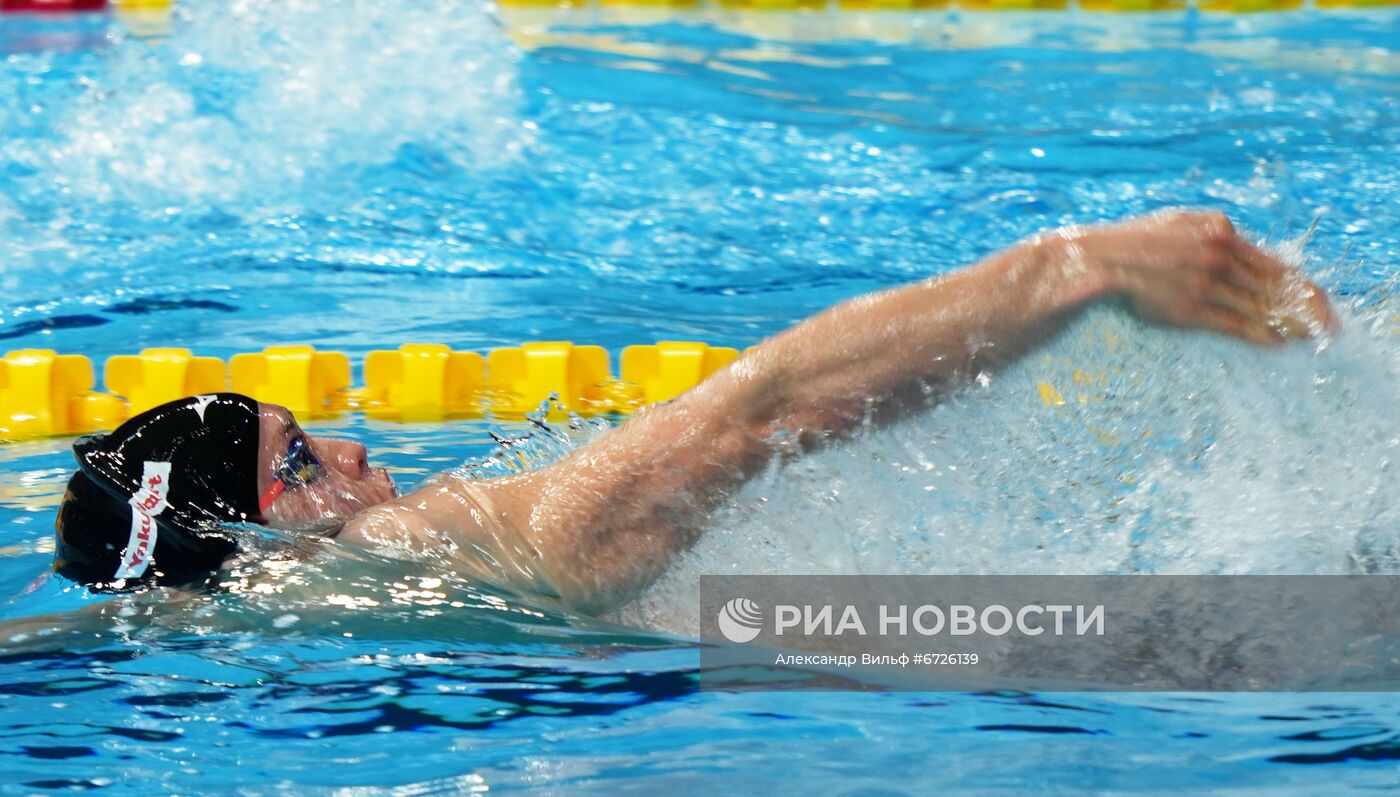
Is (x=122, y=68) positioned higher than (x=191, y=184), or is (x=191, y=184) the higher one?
(x=122, y=68)

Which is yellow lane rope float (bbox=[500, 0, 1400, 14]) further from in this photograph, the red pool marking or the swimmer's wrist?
the swimmer's wrist

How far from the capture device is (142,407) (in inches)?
155

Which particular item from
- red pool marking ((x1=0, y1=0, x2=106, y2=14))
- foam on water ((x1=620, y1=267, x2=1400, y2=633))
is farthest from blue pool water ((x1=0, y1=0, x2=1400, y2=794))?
red pool marking ((x1=0, y1=0, x2=106, y2=14))

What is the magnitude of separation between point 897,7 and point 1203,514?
7.29 meters

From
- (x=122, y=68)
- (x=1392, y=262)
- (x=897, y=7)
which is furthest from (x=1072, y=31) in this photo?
(x=122, y=68)

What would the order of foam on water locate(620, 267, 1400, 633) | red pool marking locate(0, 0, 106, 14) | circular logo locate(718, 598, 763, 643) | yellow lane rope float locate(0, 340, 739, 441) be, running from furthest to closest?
red pool marking locate(0, 0, 106, 14)
yellow lane rope float locate(0, 340, 739, 441)
circular logo locate(718, 598, 763, 643)
foam on water locate(620, 267, 1400, 633)

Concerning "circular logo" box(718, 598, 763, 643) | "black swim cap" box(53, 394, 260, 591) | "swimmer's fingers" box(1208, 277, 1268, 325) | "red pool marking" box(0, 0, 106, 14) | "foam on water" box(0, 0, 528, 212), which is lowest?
"circular logo" box(718, 598, 763, 643)

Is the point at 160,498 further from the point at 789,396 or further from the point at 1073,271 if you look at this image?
the point at 1073,271

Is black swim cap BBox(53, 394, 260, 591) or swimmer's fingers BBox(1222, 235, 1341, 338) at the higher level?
swimmer's fingers BBox(1222, 235, 1341, 338)

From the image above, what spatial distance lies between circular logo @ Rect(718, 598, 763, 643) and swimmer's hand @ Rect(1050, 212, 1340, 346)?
0.70 metres

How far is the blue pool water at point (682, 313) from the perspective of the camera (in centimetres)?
201

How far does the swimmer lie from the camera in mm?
1950

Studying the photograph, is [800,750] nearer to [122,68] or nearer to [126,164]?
[126,164]

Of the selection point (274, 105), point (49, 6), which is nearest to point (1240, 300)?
point (274, 105)
